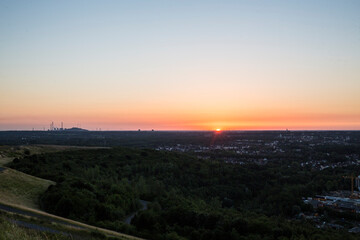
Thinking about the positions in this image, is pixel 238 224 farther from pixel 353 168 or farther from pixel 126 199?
pixel 353 168

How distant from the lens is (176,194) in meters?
42.4

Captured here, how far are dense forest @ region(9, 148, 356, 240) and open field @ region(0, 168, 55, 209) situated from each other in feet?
3.96

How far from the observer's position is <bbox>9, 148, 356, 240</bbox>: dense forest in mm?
22703

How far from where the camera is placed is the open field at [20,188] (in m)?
22.3

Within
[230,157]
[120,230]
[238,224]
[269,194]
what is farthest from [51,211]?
[230,157]

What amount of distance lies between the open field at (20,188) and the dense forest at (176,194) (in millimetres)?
1207

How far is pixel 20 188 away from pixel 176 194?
22109 millimetres

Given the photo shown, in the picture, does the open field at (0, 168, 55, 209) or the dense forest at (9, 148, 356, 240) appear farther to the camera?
the dense forest at (9, 148, 356, 240)

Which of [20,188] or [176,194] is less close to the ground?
[20,188]

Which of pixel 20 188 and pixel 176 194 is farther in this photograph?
pixel 176 194

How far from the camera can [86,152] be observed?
59.3 m

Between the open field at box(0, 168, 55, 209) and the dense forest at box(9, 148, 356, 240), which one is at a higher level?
the open field at box(0, 168, 55, 209)

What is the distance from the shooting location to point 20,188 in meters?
25.3

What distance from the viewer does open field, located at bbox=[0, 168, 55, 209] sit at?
22266 millimetres
